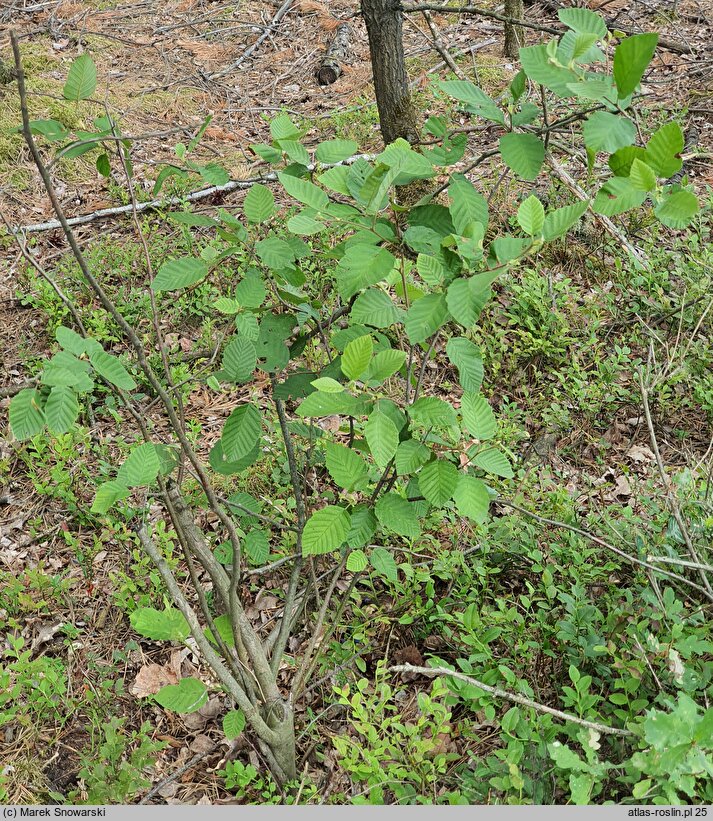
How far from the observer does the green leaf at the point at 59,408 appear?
131 cm

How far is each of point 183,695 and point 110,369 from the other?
3.16 ft

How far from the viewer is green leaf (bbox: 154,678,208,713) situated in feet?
5.83

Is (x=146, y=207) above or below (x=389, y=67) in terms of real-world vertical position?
below

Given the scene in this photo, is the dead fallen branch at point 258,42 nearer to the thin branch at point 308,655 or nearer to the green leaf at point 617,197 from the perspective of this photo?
the thin branch at point 308,655

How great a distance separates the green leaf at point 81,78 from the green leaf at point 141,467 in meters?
0.83

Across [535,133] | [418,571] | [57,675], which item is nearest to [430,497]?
[535,133]

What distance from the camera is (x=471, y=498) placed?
168 centimetres

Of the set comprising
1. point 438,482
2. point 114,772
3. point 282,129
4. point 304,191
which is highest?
point 282,129

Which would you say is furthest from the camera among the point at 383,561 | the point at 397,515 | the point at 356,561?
the point at 383,561

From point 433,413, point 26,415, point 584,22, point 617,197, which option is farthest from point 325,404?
point 584,22

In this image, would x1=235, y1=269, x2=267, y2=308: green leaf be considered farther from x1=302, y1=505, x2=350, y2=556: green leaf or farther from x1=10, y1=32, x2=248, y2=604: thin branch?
x1=302, y1=505, x2=350, y2=556: green leaf

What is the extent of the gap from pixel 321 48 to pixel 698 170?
4.36 metres

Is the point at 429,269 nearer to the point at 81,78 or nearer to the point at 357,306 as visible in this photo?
the point at 357,306

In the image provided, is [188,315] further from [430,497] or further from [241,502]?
[430,497]
